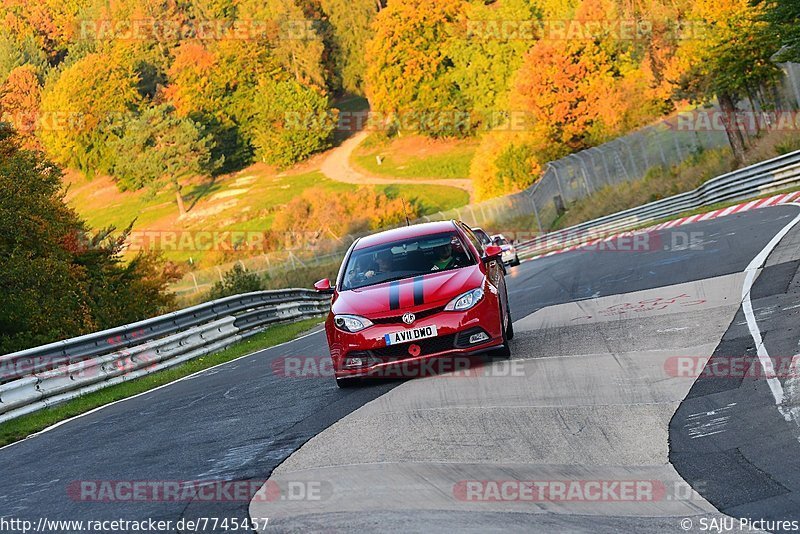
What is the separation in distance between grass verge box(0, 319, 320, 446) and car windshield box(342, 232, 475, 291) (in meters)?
4.11

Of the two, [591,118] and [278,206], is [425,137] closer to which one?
[278,206]

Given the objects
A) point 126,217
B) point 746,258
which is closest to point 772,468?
point 746,258

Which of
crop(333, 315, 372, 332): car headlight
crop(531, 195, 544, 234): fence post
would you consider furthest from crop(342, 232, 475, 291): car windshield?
crop(531, 195, 544, 234): fence post

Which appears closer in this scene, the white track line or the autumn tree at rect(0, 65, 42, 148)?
the white track line

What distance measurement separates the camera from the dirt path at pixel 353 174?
306 feet

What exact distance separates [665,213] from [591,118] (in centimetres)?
2750

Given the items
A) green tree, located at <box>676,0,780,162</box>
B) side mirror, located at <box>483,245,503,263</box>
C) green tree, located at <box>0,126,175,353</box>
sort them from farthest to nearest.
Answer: green tree, located at <box>676,0,780,162</box> → green tree, located at <box>0,126,175,353</box> → side mirror, located at <box>483,245,503,263</box>

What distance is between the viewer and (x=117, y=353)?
16.9 metres

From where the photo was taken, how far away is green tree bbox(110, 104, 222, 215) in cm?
11150

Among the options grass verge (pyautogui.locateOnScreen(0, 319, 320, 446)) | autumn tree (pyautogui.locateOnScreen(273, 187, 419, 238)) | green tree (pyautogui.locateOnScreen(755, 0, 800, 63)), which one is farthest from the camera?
autumn tree (pyautogui.locateOnScreen(273, 187, 419, 238))

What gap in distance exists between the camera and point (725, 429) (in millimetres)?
6762

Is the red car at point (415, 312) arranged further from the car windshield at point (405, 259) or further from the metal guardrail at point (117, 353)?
the metal guardrail at point (117, 353)

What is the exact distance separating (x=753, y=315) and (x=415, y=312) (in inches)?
129

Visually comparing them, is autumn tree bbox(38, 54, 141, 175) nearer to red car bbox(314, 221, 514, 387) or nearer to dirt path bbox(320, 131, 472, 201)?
dirt path bbox(320, 131, 472, 201)
